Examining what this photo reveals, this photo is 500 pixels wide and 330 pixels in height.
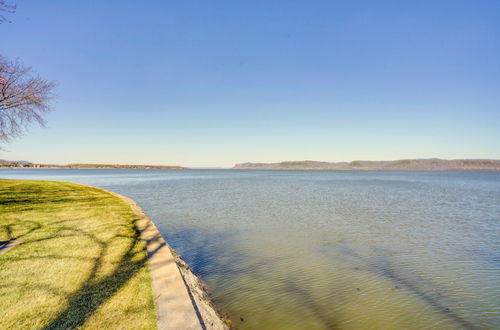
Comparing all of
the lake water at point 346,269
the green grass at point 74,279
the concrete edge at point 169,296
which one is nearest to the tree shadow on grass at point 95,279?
the green grass at point 74,279

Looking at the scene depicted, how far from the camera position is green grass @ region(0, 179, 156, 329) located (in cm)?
312

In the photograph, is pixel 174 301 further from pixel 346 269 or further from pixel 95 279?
pixel 346 269

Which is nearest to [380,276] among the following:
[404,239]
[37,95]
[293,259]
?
[293,259]

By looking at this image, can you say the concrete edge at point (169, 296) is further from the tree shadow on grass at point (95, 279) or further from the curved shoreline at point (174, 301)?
the tree shadow on grass at point (95, 279)

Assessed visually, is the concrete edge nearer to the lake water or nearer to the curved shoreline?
the curved shoreline

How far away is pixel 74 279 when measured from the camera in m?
4.14

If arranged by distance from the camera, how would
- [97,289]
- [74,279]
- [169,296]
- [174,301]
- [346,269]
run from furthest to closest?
1. [346,269]
2. [74,279]
3. [97,289]
4. [169,296]
5. [174,301]

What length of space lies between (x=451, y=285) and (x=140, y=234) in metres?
8.99

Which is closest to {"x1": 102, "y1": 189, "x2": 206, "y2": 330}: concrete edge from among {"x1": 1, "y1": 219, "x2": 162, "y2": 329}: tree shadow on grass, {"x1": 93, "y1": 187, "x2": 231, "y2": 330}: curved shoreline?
{"x1": 93, "y1": 187, "x2": 231, "y2": 330}: curved shoreline

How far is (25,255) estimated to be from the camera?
A: 5.14 metres

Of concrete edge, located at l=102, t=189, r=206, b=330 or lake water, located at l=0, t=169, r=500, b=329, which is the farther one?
lake water, located at l=0, t=169, r=500, b=329

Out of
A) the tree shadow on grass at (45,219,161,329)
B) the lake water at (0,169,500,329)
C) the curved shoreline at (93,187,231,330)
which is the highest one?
the tree shadow on grass at (45,219,161,329)

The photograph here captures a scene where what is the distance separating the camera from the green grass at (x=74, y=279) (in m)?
3.12

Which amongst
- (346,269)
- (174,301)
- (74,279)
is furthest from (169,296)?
(346,269)
